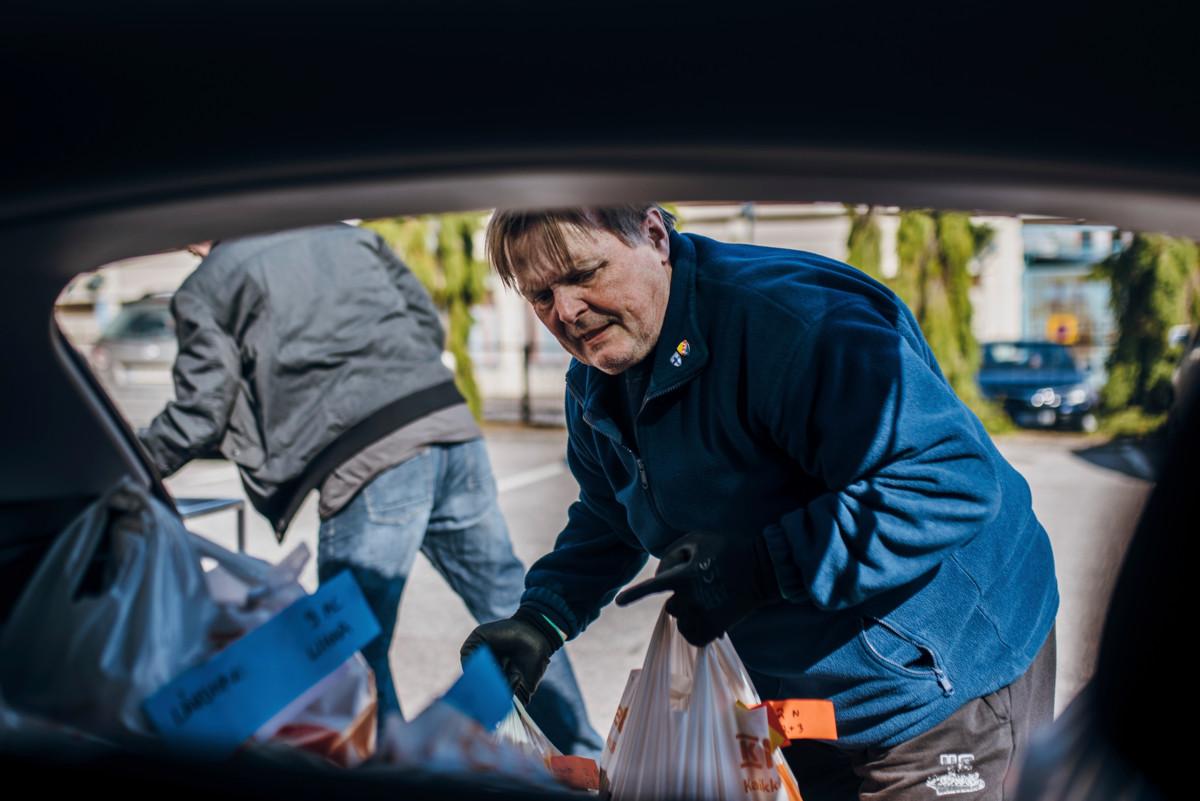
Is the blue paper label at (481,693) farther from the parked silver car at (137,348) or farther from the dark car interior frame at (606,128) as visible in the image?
the parked silver car at (137,348)

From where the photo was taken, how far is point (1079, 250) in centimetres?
1305

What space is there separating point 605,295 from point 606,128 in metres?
0.82

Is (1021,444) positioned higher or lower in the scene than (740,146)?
lower

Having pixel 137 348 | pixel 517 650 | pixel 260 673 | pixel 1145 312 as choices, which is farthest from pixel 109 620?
pixel 137 348

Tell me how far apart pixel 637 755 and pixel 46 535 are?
2.40ft

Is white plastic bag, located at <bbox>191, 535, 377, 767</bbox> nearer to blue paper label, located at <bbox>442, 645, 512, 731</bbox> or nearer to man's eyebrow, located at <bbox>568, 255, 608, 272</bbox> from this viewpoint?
blue paper label, located at <bbox>442, 645, 512, 731</bbox>

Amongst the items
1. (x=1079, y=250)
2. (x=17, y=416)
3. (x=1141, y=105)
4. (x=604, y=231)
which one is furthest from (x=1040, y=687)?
(x=1079, y=250)

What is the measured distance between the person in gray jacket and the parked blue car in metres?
9.86

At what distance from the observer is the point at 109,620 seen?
2.64 ft

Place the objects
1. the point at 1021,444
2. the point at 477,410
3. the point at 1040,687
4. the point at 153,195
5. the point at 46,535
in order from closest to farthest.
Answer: the point at 153,195
the point at 46,535
the point at 1040,687
the point at 1021,444
the point at 477,410

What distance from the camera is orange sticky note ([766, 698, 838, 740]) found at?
1374 millimetres

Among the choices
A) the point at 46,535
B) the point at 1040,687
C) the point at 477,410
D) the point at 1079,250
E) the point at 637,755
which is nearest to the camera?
the point at 46,535

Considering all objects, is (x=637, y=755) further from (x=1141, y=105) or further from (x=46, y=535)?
(x=1141, y=105)

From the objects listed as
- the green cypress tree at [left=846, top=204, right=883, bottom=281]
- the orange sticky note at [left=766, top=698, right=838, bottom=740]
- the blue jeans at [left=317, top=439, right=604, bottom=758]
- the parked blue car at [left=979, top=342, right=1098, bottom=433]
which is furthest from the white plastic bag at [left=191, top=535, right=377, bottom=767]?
the parked blue car at [left=979, top=342, right=1098, bottom=433]
